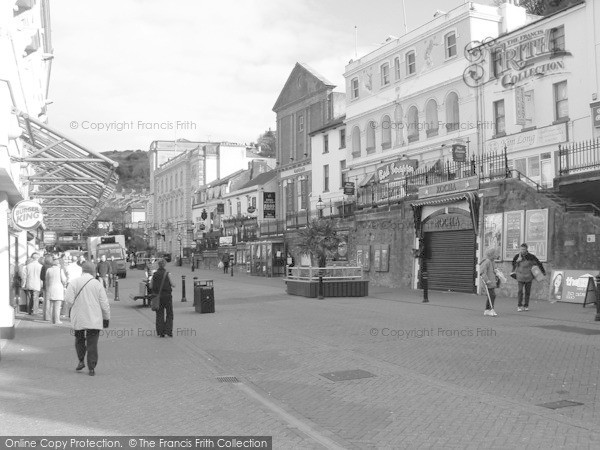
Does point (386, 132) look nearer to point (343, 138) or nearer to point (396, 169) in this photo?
point (396, 169)

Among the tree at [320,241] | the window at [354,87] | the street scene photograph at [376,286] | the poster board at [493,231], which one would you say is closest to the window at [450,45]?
the street scene photograph at [376,286]

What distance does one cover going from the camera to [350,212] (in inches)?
1380

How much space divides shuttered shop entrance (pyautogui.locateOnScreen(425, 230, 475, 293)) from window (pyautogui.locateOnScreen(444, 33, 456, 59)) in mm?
10621

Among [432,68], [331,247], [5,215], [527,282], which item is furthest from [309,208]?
[5,215]

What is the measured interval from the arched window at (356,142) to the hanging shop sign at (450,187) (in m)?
13.4

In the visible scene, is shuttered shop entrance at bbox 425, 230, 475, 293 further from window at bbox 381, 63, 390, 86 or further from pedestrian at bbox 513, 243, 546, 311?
window at bbox 381, 63, 390, 86

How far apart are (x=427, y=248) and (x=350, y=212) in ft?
29.1

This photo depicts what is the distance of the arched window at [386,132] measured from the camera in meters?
36.6

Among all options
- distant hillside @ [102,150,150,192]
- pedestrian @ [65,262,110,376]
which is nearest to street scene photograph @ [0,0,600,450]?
pedestrian @ [65,262,110,376]

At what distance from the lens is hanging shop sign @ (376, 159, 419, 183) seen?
3362cm

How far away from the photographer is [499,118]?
29.2m

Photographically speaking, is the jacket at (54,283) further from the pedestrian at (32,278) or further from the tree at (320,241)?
the tree at (320,241)

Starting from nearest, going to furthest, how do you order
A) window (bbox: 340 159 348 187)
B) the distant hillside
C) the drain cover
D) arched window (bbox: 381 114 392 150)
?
the drain cover
arched window (bbox: 381 114 392 150)
window (bbox: 340 159 348 187)
the distant hillside

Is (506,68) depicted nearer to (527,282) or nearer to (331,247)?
(331,247)
